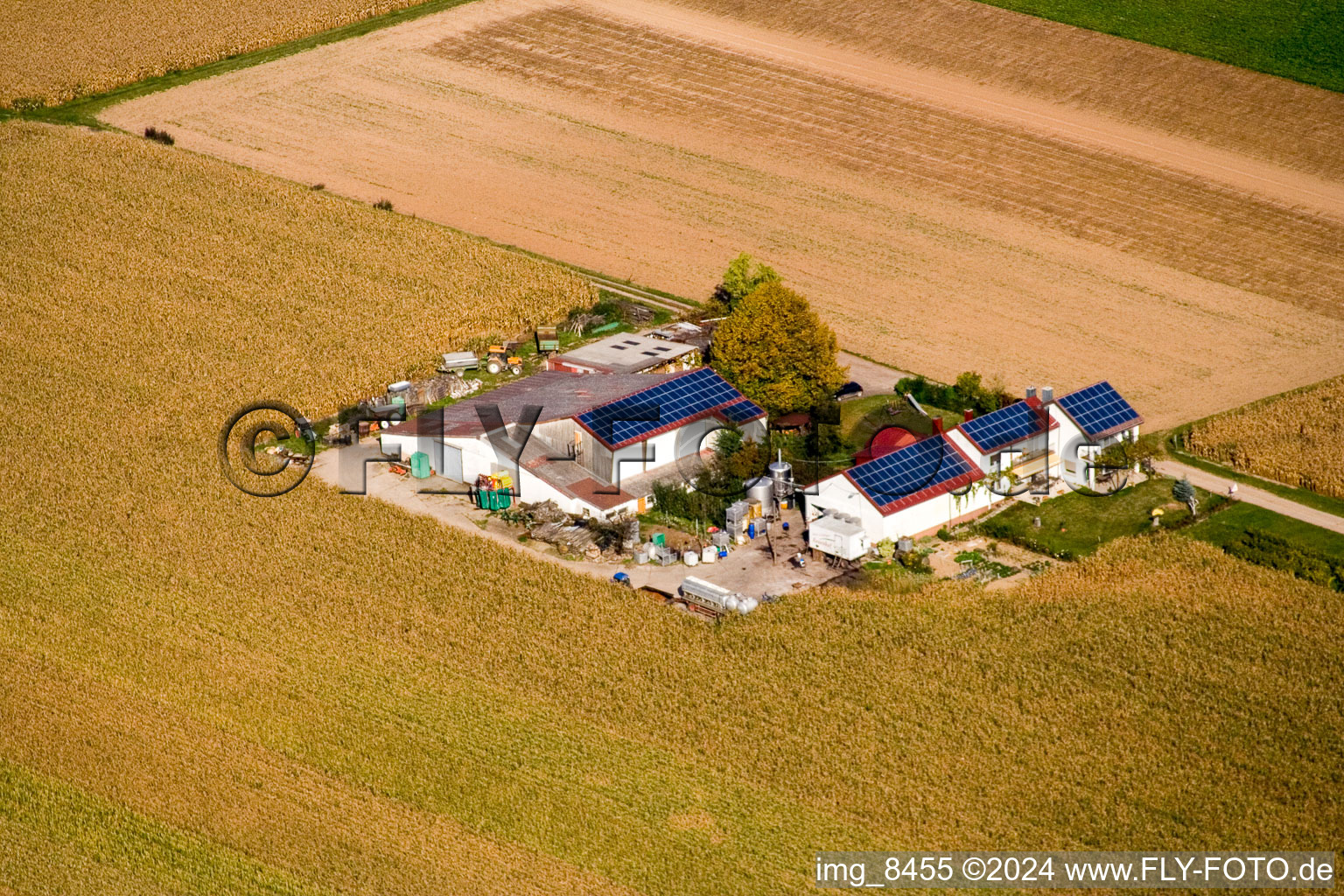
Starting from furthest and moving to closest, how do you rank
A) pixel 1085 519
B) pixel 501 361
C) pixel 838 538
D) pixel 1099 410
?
pixel 501 361, pixel 1099 410, pixel 1085 519, pixel 838 538

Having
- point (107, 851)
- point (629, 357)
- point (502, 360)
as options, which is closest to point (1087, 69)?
point (629, 357)

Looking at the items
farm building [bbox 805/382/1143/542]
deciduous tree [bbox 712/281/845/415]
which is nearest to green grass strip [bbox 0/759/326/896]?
farm building [bbox 805/382/1143/542]

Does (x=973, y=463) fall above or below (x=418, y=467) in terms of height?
above

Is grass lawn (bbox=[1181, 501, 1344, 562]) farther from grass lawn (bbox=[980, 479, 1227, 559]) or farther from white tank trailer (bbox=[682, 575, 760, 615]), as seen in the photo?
white tank trailer (bbox=[682, 575, 760, 615])

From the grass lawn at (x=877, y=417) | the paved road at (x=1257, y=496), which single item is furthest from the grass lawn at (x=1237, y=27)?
the paved road at (x=1257, y=496)

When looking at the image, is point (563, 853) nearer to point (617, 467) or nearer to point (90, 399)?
point (617, 467)

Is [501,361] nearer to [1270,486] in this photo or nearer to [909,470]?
[909,470]

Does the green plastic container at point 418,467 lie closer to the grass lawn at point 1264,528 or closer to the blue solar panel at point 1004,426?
the blue solar panel at point 1004,426
